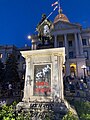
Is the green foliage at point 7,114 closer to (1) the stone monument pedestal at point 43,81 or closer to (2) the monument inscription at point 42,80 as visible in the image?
(1) the stone monument pedestal at point 43,81

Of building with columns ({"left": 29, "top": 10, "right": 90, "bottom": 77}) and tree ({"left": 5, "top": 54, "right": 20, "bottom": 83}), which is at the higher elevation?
building with columns ({"left": 29, "top": 10, "right": 90, "bottom": 77})

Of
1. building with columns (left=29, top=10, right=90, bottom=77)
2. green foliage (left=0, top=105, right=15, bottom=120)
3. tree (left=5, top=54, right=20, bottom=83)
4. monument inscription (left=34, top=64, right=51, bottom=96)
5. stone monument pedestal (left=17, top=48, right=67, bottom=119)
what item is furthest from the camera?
building with columns (left=29, top=10, right=90, bottom=77)

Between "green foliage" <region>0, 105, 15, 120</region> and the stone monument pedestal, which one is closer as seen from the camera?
"green foliage" <region>0, 105, 15, 120</region>

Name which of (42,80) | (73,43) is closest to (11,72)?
(42,80)

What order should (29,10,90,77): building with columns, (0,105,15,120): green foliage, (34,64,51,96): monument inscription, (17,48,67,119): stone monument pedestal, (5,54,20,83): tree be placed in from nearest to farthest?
(0,105,15,120): green foliage
(17,48,67,119): stone monument pedestal
(34,64,51,96): monument inscription
(5,54,20,83): tree
(29,10,90,77): building with columns

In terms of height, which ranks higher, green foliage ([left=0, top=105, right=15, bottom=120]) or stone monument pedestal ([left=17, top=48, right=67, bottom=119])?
stone monument pedestal ([left=17, top=48, right=67, bottom=119])

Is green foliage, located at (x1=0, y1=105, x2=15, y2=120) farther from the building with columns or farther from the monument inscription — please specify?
the building with columns

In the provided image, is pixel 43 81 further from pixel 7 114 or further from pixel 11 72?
pixel 11 72

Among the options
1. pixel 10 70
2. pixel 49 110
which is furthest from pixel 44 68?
pixel 10 70

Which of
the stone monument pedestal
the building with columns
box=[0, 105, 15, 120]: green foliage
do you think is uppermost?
the building with columns

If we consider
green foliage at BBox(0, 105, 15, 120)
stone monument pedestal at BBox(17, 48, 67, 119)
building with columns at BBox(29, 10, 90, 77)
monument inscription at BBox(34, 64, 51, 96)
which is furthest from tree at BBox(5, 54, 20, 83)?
green foliage at BBox(0, 105, 15, 120)

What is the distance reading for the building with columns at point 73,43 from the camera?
40.8 metres

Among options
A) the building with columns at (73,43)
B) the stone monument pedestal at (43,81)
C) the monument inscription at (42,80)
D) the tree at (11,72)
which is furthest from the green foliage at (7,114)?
the building with columns at (73,43)

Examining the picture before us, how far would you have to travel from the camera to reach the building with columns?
4075cm
